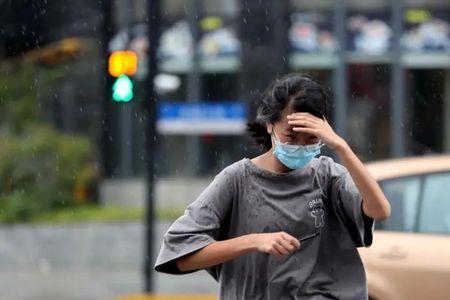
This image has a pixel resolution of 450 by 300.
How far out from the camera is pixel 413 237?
283 inches

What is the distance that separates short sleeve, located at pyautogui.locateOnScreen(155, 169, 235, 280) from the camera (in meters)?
3.55

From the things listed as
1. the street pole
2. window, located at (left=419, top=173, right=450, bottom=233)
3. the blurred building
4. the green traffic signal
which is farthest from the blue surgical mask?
the blurred building

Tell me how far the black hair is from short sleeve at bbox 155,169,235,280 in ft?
0.78

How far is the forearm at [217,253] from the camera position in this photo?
3406mm

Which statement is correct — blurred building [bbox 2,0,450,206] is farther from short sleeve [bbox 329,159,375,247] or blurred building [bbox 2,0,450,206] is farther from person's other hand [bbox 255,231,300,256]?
person's other hand [bbox 255,231,300,256]

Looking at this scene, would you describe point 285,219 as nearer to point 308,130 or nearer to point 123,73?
point 308,130

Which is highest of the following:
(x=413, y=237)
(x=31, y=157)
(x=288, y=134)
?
(x=288, y=134)


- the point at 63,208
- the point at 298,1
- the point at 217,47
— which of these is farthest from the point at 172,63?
the point at 63,208

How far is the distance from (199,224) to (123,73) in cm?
925

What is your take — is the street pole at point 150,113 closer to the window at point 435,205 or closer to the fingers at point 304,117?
the window at point 435,205

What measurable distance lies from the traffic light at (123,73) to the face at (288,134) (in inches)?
360

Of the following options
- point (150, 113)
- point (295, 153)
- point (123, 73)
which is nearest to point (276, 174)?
point (295, 153)

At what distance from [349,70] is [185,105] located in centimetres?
329

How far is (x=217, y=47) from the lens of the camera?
68.0 ft
